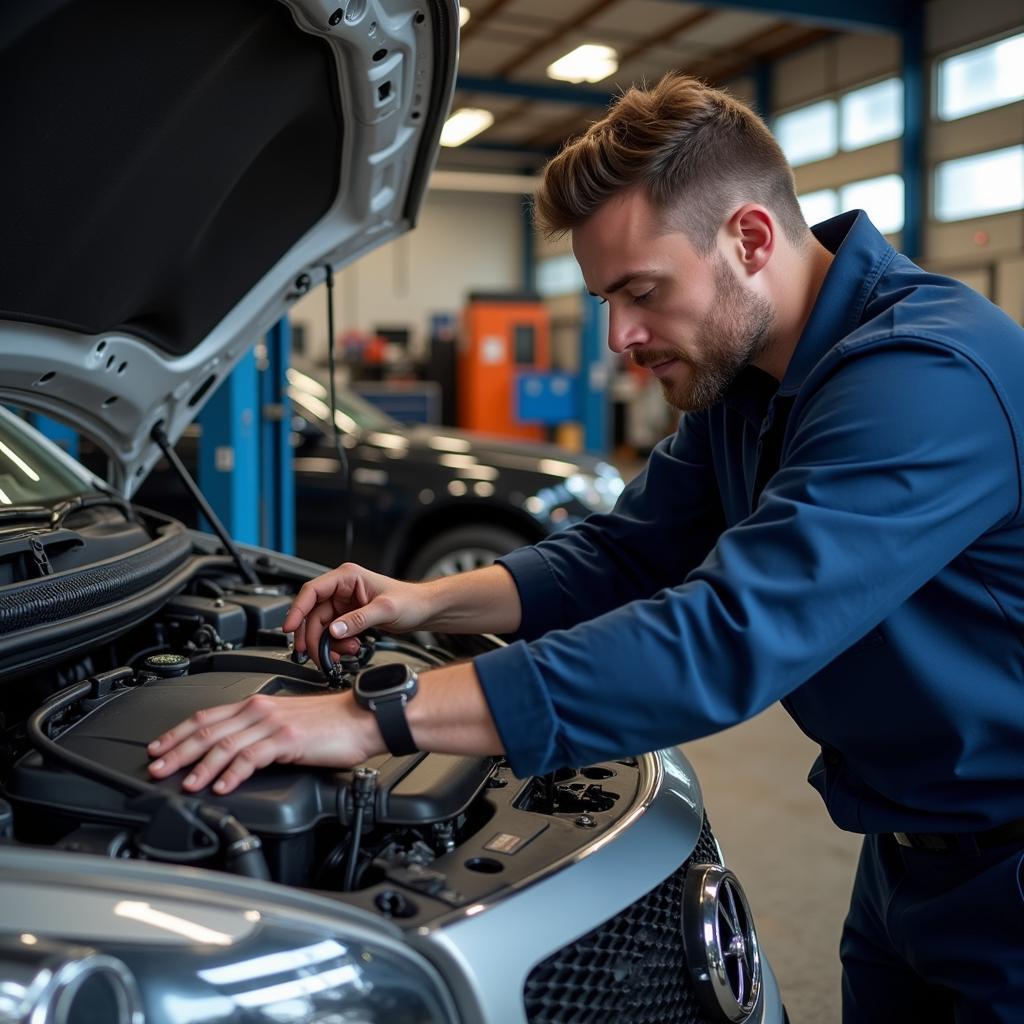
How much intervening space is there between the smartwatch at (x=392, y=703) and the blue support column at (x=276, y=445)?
9.98 ft

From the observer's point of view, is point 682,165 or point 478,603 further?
point 478,603

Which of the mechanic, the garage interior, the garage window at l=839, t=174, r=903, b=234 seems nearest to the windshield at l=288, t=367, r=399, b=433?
the garage interior

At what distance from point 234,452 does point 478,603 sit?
235 centimetres

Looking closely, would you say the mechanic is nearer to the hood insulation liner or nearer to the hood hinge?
the hood hinge

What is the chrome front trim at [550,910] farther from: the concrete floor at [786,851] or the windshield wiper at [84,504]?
the concrete floor at [786,851]

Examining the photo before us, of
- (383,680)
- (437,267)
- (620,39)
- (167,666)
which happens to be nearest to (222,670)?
(167,666)

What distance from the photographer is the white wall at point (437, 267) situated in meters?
17.8

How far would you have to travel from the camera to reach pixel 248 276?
1864mm

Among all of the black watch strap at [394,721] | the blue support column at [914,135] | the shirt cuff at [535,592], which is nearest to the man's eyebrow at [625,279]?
the shirt cuff at [535,592]

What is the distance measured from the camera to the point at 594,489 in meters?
4.59

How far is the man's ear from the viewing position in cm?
127

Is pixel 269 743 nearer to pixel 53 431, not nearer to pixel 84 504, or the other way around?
pixel 84 504

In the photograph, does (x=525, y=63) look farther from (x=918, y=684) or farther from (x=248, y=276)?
(x=918, y=684)

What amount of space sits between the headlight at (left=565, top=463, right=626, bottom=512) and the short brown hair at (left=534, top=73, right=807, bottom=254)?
3.13 meters
